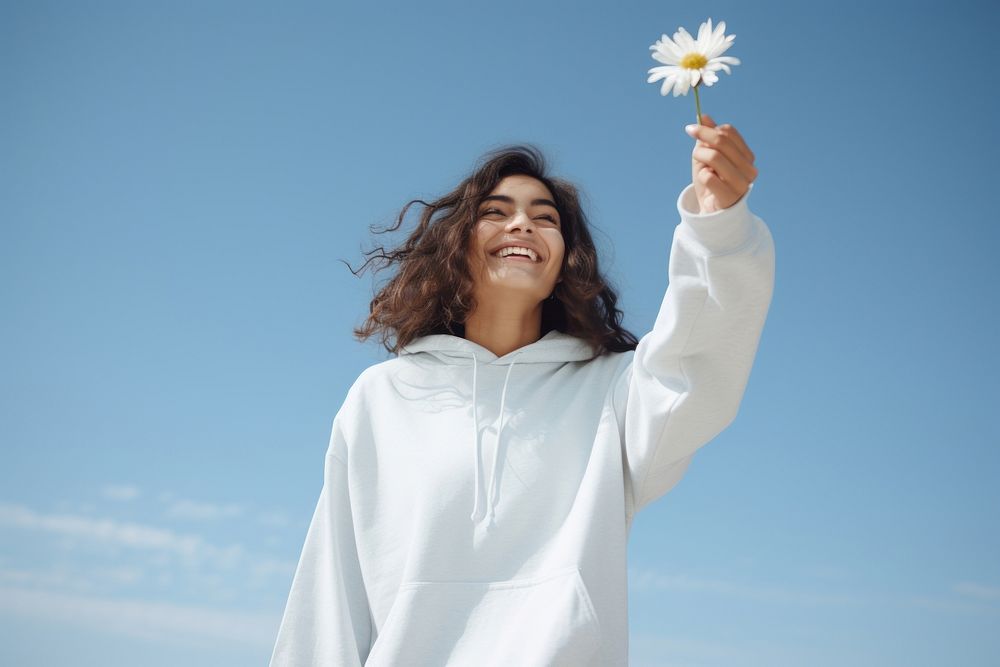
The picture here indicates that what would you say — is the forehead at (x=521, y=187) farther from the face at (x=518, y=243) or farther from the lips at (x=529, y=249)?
the lips at (x=529, y=249)

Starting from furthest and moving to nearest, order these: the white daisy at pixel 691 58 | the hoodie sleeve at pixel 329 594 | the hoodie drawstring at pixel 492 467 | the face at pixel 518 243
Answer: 1. the face at pixel 518 243
2. the hoodie sleeve at pixel 329 594
3. the hoodie drawstring at pixel 492 467
4. the white daisy at pixel 691 58

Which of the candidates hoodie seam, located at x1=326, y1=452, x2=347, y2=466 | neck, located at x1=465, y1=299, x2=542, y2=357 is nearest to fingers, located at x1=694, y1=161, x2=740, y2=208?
neck, located at x1=465, y1=299, x2=542, y2=357

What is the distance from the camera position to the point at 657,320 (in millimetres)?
2475

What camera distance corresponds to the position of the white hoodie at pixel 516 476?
2.38 m

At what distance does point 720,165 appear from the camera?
211cm

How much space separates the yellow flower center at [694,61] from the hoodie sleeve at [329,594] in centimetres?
174

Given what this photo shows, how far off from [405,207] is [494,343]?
67cm

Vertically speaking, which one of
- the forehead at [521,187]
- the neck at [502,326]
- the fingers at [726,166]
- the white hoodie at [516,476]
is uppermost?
the forehead at [521,187]

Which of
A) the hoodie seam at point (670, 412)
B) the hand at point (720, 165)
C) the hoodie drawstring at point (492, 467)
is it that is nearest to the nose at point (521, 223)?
the hoodie drawstring at point (492, 467)

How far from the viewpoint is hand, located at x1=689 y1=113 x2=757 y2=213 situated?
2.08 meters

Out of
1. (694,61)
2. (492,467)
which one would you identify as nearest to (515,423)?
(492,467)

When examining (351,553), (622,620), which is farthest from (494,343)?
(622,620)

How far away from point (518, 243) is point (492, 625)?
119cm

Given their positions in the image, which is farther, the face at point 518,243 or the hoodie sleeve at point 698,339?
the face at point 518,243
